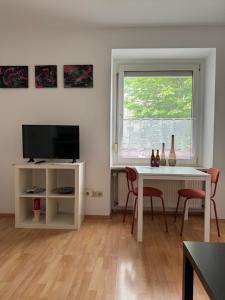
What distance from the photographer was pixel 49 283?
1.92 metres

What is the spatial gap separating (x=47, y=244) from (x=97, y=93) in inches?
81.1

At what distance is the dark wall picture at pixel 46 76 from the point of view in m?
3.43

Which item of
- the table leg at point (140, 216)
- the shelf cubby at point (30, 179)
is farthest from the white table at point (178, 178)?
the shelf cubby at point (30, 179)

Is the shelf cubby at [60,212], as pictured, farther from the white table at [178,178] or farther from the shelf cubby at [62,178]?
the white table at [178,178]

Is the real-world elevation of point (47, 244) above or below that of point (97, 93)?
below

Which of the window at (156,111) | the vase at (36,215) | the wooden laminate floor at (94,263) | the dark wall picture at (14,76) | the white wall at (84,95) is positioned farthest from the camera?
the window at (156,111)

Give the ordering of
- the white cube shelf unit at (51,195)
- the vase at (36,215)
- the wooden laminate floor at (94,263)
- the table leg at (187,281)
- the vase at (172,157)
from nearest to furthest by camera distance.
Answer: the table leg at (187,281)
the wooden laminate floor at (94,263)
the white cube shelf unit at (51,195)
the vase at (36,215)
the vase at (172,157)

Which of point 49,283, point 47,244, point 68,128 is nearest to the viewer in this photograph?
point 49,283

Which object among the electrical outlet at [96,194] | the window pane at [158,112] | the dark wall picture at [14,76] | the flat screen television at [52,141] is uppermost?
the dark wall picture at [14,76]

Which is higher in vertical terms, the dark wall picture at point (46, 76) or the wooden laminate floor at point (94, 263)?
the dark wall picture at point (46, 76)

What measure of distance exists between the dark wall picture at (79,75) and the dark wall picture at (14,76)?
1.94 ft

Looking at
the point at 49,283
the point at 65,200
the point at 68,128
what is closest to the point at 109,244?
the point at 49,283

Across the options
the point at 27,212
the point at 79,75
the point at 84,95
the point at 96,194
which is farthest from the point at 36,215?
the point at 79,75

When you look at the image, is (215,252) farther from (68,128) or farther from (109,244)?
(68,128)
